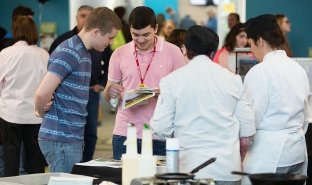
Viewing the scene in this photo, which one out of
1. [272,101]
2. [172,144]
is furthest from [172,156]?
[272,101]

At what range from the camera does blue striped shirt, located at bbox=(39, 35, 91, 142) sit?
3.95 m

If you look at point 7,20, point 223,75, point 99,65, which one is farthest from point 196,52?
point 7,20

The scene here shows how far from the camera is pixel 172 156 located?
309cm

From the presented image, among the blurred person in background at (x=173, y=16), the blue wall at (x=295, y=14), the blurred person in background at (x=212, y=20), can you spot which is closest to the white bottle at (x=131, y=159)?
the blue wall at (x=295, y=14)

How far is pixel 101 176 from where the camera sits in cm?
362

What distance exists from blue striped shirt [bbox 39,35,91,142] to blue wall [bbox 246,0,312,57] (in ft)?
19.7

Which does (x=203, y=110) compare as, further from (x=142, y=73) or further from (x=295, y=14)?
(x=295, y=14)

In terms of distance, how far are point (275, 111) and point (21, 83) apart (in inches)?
107

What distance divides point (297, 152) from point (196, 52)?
0.89 meters

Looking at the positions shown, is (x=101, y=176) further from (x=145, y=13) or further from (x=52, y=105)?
(x=145, y=13)

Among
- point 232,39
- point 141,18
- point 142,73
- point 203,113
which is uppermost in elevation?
point 232,39

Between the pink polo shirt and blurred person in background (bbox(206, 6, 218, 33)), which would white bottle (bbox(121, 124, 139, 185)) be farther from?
blurred person in background (bbox(206, 6, 218, 33))

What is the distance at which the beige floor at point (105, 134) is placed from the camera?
8.92m

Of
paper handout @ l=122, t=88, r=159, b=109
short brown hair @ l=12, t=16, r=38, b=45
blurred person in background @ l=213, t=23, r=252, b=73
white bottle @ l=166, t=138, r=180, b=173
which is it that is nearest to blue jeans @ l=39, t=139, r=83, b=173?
paper handout @ l=122, t=88, r=159, b=109
